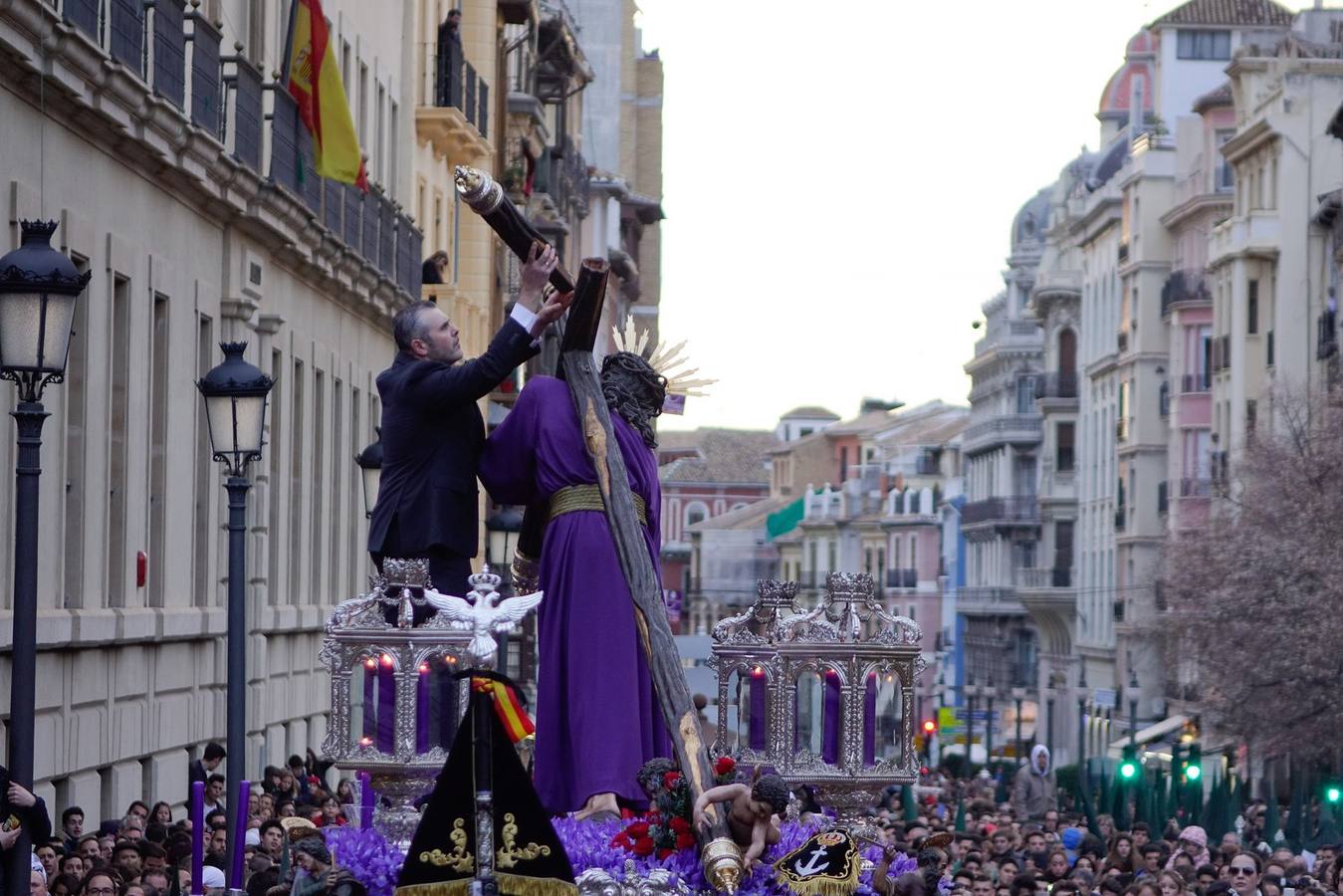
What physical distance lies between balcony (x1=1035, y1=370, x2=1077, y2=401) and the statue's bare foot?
101 meters

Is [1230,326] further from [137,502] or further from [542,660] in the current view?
[542,660]

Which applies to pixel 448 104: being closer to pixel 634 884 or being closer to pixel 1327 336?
pixel 1327 336

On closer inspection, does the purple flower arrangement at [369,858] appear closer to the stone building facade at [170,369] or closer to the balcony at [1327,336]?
the stone building facade at [170,369]

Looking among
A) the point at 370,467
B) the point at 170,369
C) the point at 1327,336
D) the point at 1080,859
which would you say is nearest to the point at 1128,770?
the point at 170,369

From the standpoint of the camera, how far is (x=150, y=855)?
16.5m

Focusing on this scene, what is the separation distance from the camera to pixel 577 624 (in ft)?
39.7

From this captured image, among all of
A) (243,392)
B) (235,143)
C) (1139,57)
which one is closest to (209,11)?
(235,143)

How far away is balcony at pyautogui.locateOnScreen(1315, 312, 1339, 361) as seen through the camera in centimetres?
6844

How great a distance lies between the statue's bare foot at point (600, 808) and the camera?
11.6 metres

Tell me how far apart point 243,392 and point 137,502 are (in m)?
7.70

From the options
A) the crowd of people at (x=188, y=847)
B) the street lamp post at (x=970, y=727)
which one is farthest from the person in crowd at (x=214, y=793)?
the street lamp post at (x=970, y=727)

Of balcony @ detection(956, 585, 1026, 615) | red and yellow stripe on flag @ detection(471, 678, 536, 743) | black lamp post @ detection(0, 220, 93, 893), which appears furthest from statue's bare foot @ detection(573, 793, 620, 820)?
balcony @ detection(956, 585, 1026, 615)

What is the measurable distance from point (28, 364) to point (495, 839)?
15.1 ft

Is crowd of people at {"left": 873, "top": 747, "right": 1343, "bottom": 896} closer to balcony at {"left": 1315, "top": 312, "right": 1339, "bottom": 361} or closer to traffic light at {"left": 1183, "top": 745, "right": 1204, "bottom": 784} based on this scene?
traffic light at {"left": 1183, "top": 745, "right": 1204, "bottom": 784}
